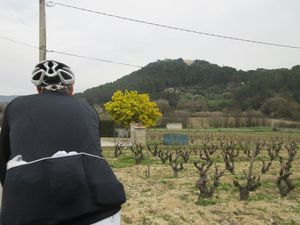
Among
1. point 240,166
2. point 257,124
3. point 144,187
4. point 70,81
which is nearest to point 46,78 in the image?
point 70,81

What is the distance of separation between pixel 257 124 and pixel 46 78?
247 ft

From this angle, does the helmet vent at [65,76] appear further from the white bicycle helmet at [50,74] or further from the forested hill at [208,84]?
the forested hill at [208,84]

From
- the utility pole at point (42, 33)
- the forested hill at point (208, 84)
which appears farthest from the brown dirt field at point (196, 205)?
the forested hill at point (208, 84)

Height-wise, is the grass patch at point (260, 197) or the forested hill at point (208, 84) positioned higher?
the forested hill at point (208, 84)

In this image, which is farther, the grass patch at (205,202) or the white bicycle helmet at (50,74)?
the grass patch at (205,202)

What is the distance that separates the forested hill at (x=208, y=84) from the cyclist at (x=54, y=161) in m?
71.5

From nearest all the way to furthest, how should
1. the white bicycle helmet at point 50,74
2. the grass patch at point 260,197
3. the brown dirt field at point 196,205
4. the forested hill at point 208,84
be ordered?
the white bicycle helmet at point 50,74
the brown dirt field at point 196,205
the grass patch at point 260,197
the forested hill at point 208,84

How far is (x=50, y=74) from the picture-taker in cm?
248

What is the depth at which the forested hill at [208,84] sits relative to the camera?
79812mm

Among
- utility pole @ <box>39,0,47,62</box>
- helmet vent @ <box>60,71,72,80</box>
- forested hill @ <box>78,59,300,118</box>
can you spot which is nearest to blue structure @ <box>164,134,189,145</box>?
utility pole @ <box>39,0,47,62</box>

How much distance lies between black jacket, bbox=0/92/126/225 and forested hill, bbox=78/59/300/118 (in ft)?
235

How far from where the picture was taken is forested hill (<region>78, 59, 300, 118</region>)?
262 ft

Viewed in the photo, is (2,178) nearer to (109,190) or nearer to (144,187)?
(109,190)

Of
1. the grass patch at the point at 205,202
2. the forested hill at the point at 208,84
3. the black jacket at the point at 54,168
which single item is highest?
the forested hill at the point at 208,84
